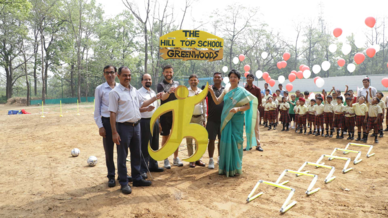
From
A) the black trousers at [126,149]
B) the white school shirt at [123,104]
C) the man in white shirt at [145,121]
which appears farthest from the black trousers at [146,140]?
the white school shirt at [123,104]

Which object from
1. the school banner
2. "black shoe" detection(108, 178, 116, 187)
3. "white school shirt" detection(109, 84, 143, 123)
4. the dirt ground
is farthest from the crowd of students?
"black shoe" detection(108, 178, 116, 187)

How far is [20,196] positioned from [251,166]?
13.5 ft

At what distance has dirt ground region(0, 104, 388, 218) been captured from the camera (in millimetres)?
3260

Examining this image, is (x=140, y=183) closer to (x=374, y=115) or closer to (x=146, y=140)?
(x=146, y=140)

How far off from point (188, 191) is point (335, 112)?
20.8ft

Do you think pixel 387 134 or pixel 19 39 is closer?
pixel 387 134

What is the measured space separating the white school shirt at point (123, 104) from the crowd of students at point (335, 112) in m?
6.84

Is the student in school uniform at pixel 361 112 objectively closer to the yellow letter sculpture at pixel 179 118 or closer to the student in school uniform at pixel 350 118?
the student in school uniform at pixel 350 118

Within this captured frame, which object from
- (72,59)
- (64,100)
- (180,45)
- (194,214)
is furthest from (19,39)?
(194,214)

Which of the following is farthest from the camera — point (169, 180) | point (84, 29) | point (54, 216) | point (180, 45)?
point (84, 29)

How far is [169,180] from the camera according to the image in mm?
4445

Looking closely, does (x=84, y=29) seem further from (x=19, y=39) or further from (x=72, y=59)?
(x=19, y=39)

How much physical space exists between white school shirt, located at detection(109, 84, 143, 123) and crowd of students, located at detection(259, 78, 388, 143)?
6840 millimetres

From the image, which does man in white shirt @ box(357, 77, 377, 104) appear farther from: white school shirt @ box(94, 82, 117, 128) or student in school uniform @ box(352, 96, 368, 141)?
white school shirt @ box(94, 82, 117, 128)
